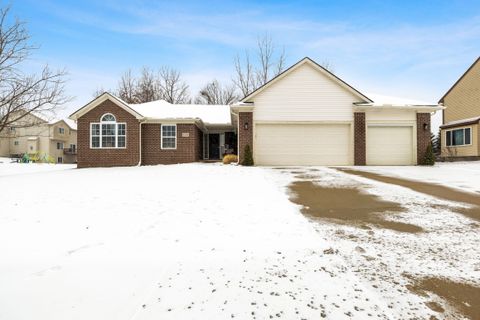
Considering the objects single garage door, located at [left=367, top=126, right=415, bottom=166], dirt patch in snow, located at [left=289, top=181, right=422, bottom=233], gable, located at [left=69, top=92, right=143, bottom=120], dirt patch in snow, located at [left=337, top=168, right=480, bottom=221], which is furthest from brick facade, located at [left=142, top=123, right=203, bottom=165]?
dirt patch in snow, located at [left=337, top=168, right=480, bottom=221]

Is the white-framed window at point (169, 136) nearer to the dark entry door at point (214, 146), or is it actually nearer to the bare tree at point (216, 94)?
the dark entry door at point (214, 146)

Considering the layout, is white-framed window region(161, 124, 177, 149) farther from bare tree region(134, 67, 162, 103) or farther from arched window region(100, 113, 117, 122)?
bare tree region(134, 67, 162, 103)

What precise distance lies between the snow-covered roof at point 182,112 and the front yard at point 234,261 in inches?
509

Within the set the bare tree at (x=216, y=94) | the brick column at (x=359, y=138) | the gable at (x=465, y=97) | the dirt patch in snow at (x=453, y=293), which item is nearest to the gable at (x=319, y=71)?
the brick column at (x=359, y=138)

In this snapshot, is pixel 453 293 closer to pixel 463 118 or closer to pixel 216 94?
pixel 463 118

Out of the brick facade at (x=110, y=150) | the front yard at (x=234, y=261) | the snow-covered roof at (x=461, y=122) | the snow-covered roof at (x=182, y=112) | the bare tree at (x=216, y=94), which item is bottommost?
the front yard at (x=234, y=261)

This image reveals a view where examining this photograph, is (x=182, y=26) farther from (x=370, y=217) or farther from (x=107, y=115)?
(x=370, y=217)

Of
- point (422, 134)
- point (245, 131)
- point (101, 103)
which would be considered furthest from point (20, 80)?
point (422, 134)

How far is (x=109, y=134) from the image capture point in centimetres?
1684

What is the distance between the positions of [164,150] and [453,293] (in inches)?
653

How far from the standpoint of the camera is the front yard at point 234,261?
6.87 ft

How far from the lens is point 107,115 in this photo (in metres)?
16.7

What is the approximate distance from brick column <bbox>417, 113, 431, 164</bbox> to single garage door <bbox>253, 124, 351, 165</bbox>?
3872 millimetres

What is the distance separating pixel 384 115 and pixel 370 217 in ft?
40.5
